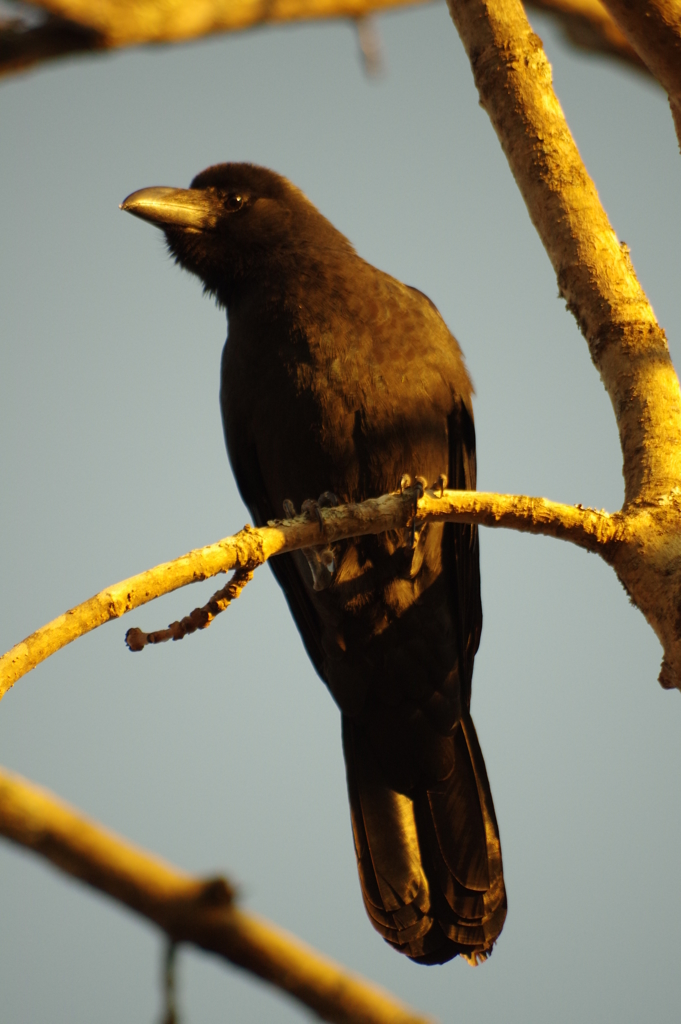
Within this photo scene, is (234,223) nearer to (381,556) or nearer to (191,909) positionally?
(381,556)

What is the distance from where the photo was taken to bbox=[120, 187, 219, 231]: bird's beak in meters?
5.18

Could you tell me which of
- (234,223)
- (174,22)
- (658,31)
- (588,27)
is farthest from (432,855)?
(588,27)

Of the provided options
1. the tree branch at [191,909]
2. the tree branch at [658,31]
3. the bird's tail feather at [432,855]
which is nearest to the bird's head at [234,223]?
the tree branch at [658,31]

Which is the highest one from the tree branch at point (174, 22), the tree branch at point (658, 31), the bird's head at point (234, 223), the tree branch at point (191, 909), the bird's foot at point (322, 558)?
the tree branch at point (174, 22)

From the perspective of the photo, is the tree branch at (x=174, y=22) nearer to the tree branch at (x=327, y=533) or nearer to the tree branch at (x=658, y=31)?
the tree branch at (x=658, y=31)

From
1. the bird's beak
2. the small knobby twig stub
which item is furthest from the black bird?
the small knobby twig stub

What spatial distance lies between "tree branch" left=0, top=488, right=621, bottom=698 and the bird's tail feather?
6.35 ft

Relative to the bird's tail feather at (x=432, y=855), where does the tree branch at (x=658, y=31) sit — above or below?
above

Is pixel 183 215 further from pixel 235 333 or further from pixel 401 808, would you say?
pixel 401 808

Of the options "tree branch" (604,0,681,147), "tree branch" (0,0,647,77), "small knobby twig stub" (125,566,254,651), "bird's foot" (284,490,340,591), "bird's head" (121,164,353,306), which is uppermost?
"tree branch" (0,0,647,77)

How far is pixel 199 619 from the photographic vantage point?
2.84 meters

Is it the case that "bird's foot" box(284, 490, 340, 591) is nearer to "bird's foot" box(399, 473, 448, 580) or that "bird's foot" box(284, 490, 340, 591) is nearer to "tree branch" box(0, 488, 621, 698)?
"bird's foot" box(399, 473, 448, 580)

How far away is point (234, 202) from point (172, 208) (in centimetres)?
33

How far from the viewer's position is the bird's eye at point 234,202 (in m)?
5.28
